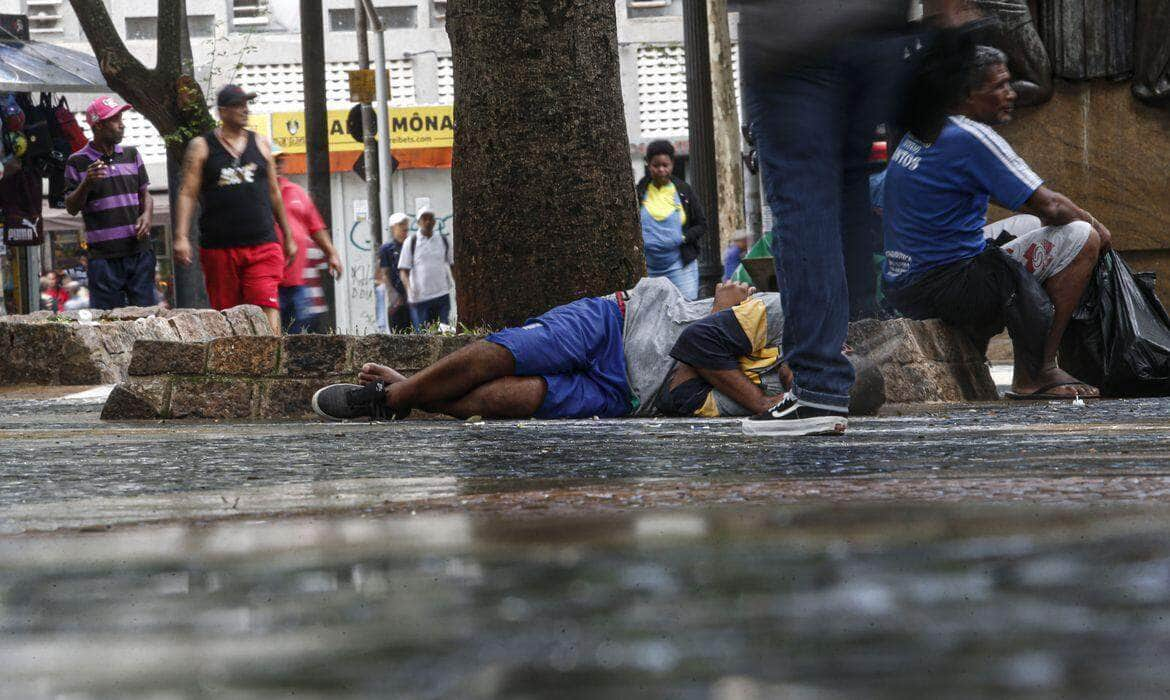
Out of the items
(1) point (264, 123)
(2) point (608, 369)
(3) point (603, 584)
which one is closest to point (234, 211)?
(2) point (608, 369)

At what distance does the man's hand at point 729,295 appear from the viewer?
6.10 meters

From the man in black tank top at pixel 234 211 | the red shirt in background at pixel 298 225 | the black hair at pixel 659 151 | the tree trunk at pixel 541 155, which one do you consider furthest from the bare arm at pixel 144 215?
the tree trunk at pixel 541 155

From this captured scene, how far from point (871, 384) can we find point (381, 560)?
13.5 ft

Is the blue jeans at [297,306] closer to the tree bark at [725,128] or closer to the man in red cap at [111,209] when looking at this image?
the man in red cap at [111,209]

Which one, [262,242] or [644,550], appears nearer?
[644,550]

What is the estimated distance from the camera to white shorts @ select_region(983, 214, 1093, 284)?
22.8ft

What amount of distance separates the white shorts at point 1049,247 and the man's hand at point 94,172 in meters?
6.60

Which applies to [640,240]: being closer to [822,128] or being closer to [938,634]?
[822,128]

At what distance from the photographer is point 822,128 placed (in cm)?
438

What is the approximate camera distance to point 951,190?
7047 millimetres

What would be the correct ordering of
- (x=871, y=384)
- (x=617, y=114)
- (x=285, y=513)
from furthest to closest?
(x=617, y=114)
(x=871, y=384)
(x=285, y=513)

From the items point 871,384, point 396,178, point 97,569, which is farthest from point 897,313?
point 396,178

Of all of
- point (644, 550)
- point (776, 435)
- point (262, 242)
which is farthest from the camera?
point (262, 242)

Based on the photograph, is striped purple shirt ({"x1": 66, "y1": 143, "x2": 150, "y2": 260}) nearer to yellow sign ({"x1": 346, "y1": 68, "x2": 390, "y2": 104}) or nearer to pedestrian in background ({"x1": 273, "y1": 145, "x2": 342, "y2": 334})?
pedestrian in background ({"x1": 273, "y1": 145, "x2": 342, "y2": 334})
